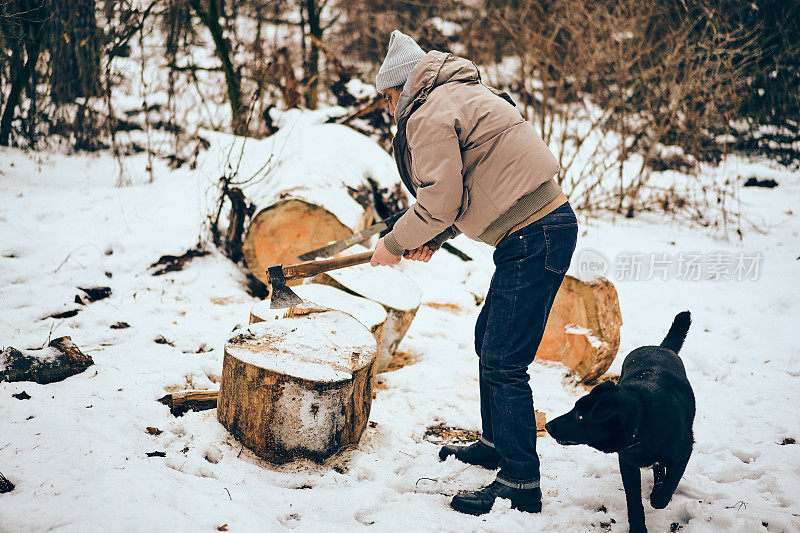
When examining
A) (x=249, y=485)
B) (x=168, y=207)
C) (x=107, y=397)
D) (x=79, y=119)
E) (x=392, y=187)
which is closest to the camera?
(x=249, y=485)

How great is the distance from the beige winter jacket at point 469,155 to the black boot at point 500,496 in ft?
Result: 3.61

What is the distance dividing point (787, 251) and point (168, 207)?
7.56 meters

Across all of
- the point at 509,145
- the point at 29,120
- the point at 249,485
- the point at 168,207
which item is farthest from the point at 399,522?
the point at 29,120

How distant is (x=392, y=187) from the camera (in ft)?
17.6

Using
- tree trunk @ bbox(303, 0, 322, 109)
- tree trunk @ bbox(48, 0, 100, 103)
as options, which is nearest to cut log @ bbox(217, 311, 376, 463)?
tree trunk @ bbox(48, 0, 100, 103)

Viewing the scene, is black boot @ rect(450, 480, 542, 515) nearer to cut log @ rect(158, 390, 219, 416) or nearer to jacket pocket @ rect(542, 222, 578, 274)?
jacket pocket @ rect(542, 222, 578, 274)

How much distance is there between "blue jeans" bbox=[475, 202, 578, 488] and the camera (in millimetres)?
1992

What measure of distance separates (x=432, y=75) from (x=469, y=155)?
36cm

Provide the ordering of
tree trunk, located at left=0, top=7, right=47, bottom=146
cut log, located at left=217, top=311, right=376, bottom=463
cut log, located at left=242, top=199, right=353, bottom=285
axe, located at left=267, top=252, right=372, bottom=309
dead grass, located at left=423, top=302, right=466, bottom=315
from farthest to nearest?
1. tree trunk, located at left=0, top=7, right=47, bottom=146
2. dead grass, located at left=423, top=302, right=466, bottom=315
3. cut log, located at left=242, top=199, right=353, bottom=285
4. axe, located at left=267, top=252, right=372, bottom=309
5. cut log, located at left=217, top=311, right=376, bottom=463

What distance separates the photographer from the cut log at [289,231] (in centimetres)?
422

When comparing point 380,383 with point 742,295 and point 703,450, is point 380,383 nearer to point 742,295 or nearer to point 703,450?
point 703,450

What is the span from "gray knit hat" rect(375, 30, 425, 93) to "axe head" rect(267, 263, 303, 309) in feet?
3.74

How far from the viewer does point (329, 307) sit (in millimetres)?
2996

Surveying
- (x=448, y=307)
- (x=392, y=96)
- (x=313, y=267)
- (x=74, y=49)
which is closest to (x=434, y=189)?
(x=392, y=96)
